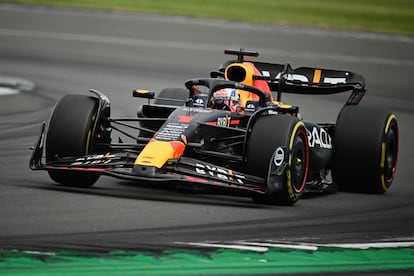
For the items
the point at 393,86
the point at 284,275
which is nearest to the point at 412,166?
the point at 284,275

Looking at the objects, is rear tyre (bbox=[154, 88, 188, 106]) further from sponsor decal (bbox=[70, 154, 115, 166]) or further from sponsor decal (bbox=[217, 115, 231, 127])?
sponsor decal (bbox=[70, 154, 115, 166])

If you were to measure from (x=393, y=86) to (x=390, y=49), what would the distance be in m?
5.35

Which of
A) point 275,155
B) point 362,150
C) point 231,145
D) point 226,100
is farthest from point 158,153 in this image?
point 362,150

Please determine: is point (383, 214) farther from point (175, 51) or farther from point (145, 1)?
point (145, 1)

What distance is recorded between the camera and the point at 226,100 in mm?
12188

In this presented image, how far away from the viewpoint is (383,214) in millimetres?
10969

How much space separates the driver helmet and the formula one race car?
0.03 ft

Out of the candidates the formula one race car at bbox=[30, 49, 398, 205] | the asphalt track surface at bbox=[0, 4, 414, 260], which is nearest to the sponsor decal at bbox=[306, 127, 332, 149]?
the formula one race car at bbox=[30, 49, 398, 205]

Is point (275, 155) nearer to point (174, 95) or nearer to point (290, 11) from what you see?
point (174, 95)

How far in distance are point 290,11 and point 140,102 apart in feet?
54.8

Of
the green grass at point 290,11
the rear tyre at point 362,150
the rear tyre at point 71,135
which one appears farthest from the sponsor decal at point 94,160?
the green grass at point 290,11

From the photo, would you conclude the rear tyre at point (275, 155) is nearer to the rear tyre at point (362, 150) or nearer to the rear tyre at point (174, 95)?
the rear tyre at point (362, 150)

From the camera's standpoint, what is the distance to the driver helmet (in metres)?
12.1

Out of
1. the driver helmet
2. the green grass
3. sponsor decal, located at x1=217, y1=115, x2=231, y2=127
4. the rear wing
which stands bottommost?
sponsor decal, located at x1=217, y1=115, x2=231, y2=127
